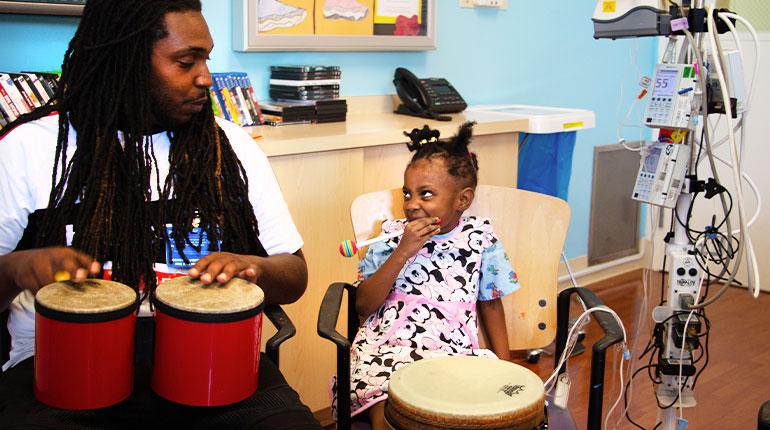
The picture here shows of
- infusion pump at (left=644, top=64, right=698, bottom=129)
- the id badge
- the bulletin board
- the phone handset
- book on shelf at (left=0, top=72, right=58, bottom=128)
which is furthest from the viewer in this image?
the phone handset

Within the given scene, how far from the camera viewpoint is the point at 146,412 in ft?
5.20

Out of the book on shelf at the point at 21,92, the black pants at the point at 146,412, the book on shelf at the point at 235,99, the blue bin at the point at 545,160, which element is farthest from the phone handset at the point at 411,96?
the black pants at the point at 146,412

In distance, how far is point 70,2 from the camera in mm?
2422

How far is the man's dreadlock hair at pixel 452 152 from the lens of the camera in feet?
7.39

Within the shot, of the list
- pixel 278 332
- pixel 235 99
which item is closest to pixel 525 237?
pixel 278 332

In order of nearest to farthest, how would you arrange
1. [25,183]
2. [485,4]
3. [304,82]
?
[25,183] → [304,82] → [485,4]

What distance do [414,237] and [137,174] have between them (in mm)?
635

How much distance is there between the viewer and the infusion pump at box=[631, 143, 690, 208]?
241 centimetres

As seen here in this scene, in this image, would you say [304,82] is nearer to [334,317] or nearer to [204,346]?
[334,317]

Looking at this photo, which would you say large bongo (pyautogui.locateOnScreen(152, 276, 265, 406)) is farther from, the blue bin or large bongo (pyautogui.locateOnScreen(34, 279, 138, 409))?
the blue bin

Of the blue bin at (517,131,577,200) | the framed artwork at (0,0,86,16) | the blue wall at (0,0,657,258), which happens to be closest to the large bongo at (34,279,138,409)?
the framed artwork at (0,0,86,16)

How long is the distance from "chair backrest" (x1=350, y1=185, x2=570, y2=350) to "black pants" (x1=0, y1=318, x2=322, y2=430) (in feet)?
2.23

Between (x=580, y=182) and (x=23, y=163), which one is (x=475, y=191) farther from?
(x=580, y=182)

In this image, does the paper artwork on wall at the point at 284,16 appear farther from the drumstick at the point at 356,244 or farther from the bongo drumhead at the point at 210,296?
the bongo drumhead at the point at 210,296
